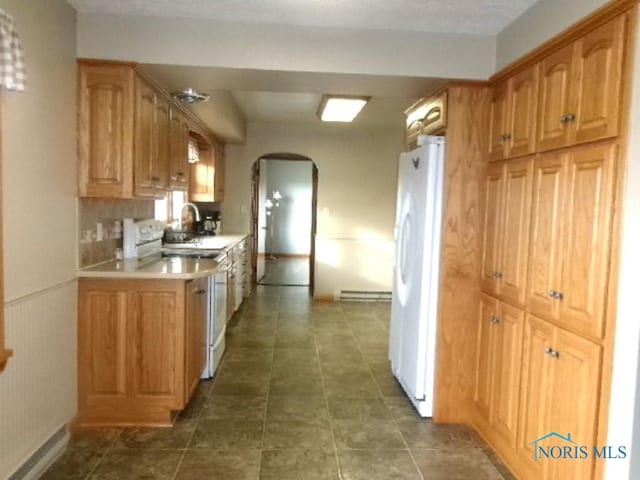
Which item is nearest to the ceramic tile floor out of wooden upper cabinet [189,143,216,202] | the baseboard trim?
the baseboard trim

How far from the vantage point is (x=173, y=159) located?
3738 mm

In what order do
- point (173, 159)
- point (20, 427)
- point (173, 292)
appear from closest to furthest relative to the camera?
point (20, 427), point (173, 292), point (173, 159)

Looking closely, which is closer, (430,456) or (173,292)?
(430,456)

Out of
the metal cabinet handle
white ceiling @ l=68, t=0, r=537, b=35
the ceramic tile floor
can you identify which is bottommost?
the ceramic tile floor

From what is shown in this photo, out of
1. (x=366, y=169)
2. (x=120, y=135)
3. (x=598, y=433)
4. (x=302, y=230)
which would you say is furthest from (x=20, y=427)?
(x=302, y=230)

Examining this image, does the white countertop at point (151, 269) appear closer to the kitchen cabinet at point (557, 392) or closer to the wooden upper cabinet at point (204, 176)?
the kitchen cabinet at point (557, 392)

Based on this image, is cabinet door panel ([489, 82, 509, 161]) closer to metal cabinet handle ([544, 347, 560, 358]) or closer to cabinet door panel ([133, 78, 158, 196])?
metal cabinet handle ([544, 347, 560, 358])

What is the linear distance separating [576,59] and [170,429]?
9.32 ft

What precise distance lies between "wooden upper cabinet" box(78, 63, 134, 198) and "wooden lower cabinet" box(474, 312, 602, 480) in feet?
7.53

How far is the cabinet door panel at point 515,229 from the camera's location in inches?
89.7

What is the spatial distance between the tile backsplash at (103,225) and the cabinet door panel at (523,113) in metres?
2.45

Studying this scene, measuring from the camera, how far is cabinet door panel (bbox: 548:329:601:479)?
1.73 m

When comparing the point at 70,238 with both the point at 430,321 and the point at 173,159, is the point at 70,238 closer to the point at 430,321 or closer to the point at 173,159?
the point at 173,159

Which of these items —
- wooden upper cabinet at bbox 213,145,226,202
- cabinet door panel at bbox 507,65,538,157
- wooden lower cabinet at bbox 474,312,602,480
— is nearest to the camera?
wooden lower cabinet at bbox 474,312,602,480
